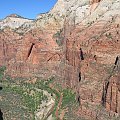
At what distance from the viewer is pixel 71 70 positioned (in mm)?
85312

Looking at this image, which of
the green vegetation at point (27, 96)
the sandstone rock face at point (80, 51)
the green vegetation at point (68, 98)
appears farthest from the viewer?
the green vegetation at point (27, 96)

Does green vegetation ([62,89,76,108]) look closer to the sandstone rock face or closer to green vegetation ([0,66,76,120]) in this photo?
green vegetation ([0,66,76,120])

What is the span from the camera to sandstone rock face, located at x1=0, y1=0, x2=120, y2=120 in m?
64.8

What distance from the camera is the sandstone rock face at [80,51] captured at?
64.8m

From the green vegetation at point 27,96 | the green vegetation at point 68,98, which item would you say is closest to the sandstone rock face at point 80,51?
the green vegetation at point 68,98

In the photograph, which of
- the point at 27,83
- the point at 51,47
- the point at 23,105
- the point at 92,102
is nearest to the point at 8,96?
the point at 23,105

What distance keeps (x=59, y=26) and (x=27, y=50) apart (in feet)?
38.4

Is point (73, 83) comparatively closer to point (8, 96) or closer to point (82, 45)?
point (82, 45)

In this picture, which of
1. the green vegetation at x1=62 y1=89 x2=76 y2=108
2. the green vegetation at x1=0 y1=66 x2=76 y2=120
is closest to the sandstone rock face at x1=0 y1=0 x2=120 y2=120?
the green vegetation at x1=62 y1=89 x2=76 y2=108

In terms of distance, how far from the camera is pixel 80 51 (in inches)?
3113

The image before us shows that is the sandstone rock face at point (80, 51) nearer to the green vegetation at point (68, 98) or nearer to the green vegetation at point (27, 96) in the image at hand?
the green vegetation at point (68, 98)

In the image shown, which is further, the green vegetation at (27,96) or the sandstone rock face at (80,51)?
the green vegetation at (27,96)

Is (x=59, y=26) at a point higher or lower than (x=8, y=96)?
higher

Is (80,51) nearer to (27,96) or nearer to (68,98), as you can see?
(68,98)
